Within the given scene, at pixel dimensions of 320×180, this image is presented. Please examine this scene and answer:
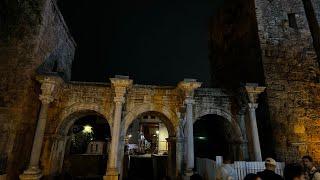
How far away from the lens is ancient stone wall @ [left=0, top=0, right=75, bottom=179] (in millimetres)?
7816

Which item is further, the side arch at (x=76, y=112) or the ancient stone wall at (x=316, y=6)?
the ancient stone wall at (x=316, y=6)

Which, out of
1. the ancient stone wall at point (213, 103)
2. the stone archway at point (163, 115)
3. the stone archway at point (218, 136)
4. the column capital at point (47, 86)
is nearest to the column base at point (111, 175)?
the stone archway at point (163, 115)

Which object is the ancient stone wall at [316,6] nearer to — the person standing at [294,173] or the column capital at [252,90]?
the column capital at [252,90]

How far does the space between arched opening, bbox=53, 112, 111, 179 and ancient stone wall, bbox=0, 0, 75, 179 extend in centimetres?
183

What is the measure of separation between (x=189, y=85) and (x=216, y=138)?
5697mm

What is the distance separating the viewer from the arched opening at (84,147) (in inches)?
422

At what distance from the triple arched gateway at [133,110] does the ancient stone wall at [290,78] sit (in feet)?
5.51

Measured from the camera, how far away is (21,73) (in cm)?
845

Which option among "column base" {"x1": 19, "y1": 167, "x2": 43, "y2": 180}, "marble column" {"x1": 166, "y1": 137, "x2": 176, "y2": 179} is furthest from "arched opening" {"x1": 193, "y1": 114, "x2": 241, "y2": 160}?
"column base" {"x1": 19, "y1": 167, "x2": 43, "y2": 180}

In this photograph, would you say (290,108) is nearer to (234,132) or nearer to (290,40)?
(234,132)

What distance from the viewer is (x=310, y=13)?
476 inches

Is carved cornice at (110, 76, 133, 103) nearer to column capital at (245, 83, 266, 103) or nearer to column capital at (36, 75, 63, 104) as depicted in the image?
column capital at (36, 75, 63, 104)

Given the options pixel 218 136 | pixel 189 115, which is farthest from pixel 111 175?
pixel 218 136

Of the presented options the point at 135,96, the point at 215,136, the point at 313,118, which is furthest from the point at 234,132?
the point at 135,96
